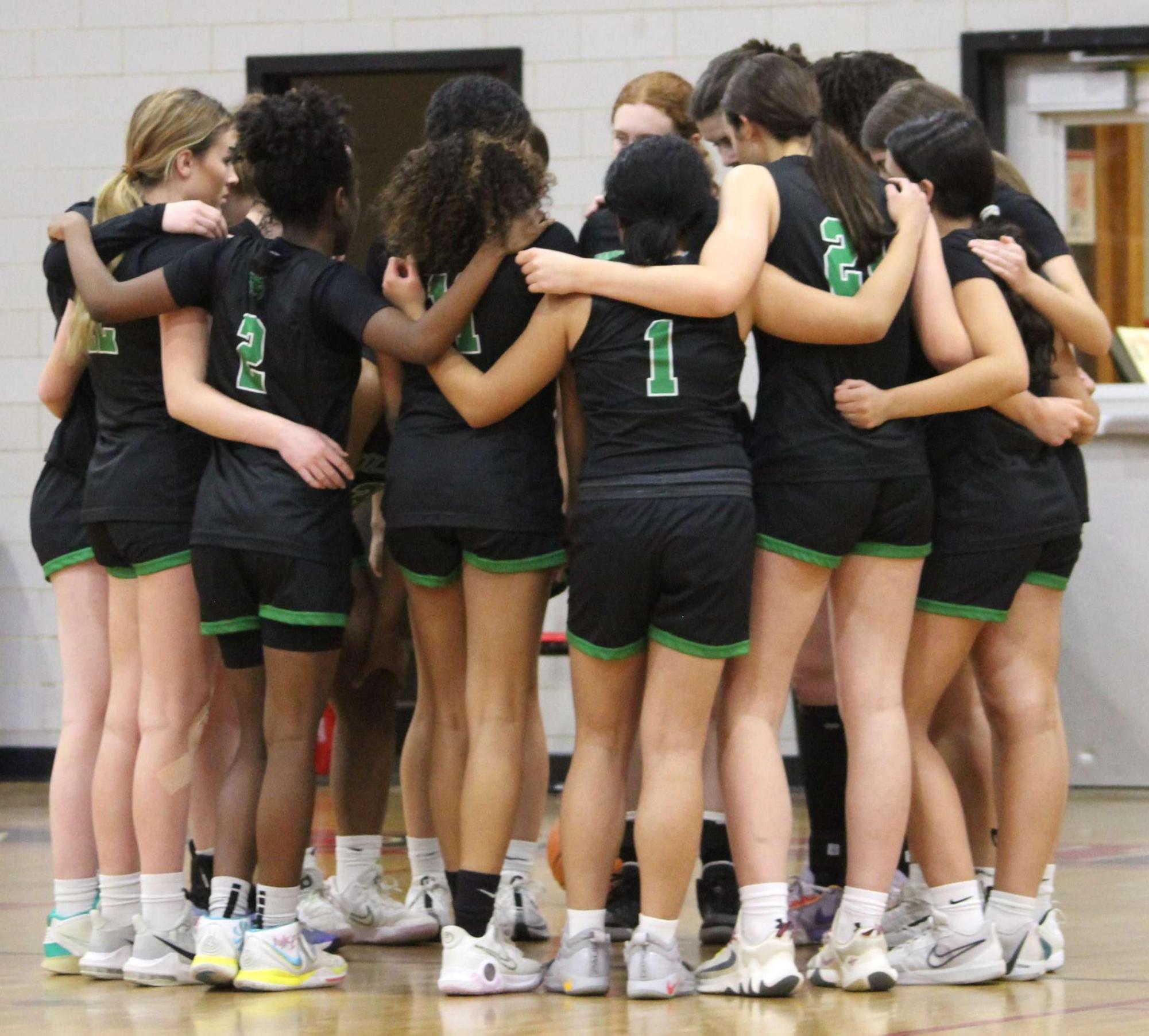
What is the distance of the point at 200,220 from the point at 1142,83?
Result: 159 inches

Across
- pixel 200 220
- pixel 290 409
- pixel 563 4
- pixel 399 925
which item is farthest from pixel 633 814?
pixel 563 4

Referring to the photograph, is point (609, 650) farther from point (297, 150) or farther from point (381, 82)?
point (381, 82)

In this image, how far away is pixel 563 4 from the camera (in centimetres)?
649

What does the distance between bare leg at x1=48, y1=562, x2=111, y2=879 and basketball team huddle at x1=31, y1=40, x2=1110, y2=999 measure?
22 millimetres

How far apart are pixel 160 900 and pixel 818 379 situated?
1.58 m

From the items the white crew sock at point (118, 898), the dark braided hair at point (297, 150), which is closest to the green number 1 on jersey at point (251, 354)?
the dark braided hair at point (297, 150)

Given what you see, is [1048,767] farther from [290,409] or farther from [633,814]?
[290,409]

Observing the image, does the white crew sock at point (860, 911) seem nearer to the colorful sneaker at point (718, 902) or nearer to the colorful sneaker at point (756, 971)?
the colorful sneaker at point (756, 971)

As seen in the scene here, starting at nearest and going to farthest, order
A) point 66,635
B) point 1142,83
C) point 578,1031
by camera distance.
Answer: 1. point 578,1031
2. point 66,635
3. point 1142,83

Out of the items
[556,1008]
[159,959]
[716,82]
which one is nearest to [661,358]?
[716,82]

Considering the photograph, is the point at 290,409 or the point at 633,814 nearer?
the point at 290,409

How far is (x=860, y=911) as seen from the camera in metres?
3.25

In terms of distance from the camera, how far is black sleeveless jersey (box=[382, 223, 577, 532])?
332cm

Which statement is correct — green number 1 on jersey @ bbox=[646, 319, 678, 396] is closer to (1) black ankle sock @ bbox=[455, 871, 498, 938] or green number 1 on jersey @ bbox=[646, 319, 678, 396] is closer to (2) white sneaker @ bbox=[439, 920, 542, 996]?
(1) black ankle sock @ bbox=[455, 871, 498, 938]
